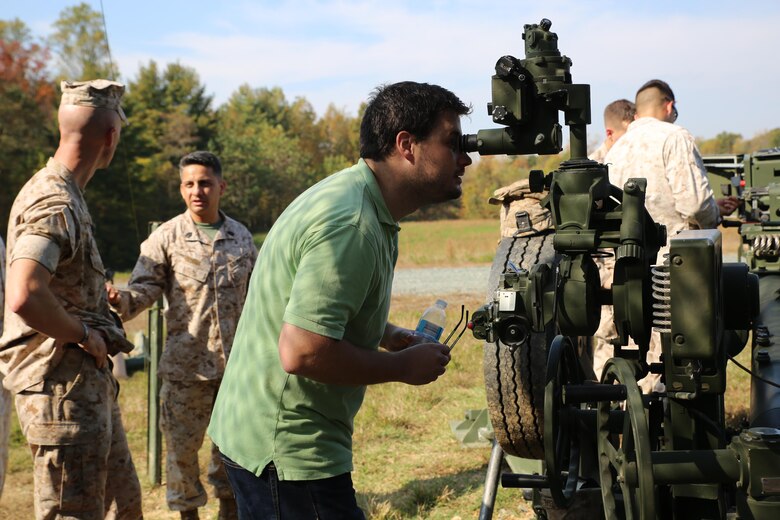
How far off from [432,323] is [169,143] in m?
44.5

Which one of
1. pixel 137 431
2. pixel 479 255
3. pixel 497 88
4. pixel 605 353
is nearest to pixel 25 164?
pixel 479 255

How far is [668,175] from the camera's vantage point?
5621 millimetres

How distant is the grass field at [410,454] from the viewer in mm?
5418

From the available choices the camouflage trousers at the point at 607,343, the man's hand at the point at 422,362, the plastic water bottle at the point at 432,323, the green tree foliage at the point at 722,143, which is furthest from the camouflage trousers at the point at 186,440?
the green tree foliage at the point at 722,143

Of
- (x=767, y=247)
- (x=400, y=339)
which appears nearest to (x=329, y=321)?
(x=400, y=339)

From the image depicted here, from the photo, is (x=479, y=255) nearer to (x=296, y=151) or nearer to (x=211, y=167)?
(x=211, y=167)

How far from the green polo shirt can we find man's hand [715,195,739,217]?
3.99m

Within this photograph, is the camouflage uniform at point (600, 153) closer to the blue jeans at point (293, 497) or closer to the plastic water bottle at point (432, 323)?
the plastic water bottle at point (432, 323)

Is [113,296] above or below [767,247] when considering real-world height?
below

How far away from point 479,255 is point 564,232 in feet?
77.8

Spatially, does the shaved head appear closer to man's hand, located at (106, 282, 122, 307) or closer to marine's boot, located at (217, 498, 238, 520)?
man's hand, located at (106, 282, 122, 307)

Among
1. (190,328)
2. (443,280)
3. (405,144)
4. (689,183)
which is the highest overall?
(405,144)

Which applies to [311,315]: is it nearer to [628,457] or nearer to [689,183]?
[628,457]

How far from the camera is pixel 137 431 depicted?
741 cm
